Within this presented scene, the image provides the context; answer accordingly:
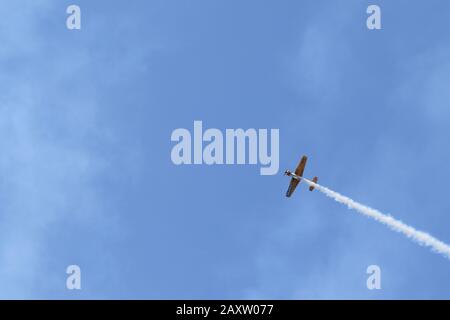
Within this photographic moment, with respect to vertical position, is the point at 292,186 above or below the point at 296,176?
below

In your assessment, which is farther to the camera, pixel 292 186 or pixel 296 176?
pixel 292 186

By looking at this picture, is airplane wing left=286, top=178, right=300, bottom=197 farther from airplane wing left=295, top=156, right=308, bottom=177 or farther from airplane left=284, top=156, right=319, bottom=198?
airplane wing left=295, top=156, right=308, bottom=177

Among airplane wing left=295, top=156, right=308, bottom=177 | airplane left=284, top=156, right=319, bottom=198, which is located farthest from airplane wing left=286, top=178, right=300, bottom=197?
airplane wing left=295, top=156, right=308, bottom=177

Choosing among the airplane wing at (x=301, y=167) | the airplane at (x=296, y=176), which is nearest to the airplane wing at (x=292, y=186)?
the airplane at (x=296, y=176)

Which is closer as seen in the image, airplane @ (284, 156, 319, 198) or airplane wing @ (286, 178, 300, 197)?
airplane @ (284, 156, 319, 198)

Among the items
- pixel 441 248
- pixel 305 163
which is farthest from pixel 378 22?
pixel 441 248

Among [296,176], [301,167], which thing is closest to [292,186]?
[296,176]

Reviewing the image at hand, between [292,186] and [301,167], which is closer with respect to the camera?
[301,167]

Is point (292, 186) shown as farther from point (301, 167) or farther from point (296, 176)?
point (301, 167)
